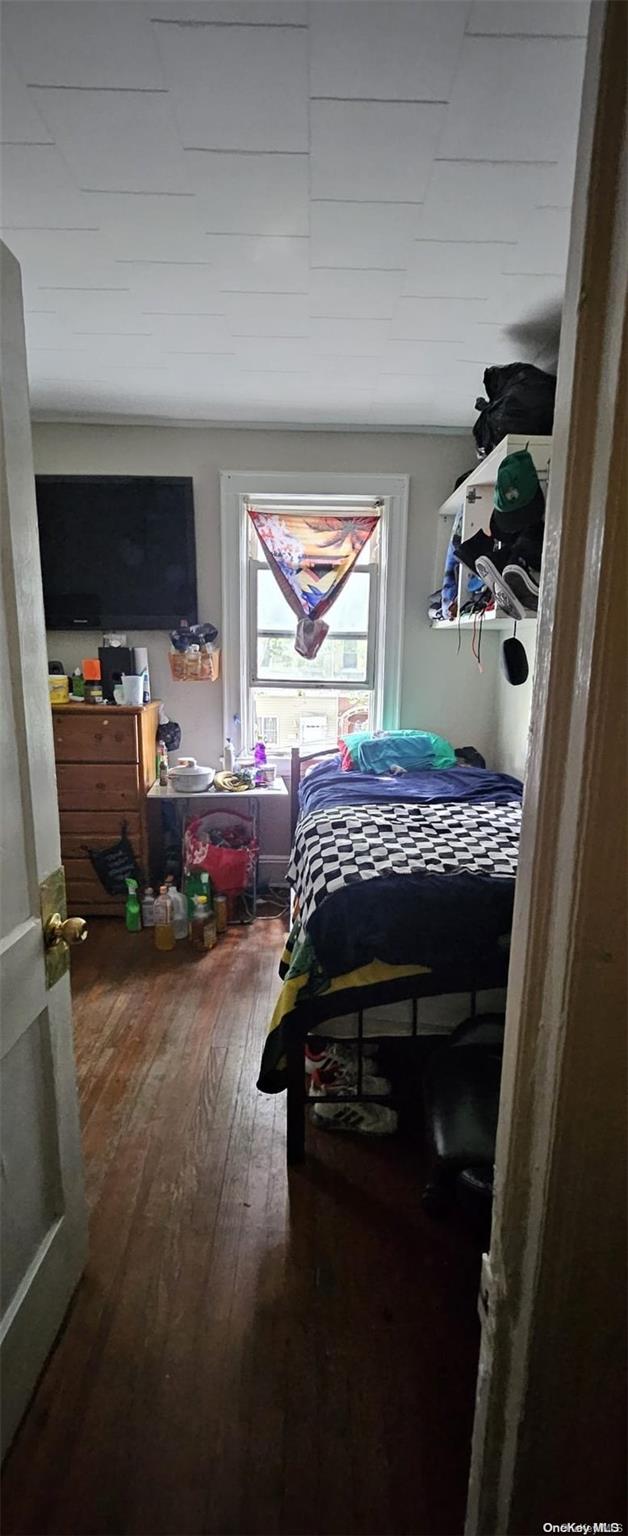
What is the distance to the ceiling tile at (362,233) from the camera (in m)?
1.57

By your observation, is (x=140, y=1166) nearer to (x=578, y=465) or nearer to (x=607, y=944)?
(x=607, y=944)

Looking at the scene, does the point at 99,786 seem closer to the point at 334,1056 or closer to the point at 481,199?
the point at 334,1056

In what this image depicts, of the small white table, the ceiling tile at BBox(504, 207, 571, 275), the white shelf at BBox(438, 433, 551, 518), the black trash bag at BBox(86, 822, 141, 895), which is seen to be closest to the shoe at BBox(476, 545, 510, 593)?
the white shelf at BBox(438, 433, 551, 518)

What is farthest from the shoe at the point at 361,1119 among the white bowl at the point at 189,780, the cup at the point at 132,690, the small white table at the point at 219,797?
the cup at the point at 132,690

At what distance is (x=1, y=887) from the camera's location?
0.98 meters

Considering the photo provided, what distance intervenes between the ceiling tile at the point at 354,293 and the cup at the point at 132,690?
1.73 metres

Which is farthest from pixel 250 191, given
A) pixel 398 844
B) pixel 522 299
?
pixel 398 844

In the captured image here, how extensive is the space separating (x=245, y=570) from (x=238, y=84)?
2202 millimetres

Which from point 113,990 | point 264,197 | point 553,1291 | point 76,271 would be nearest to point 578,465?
point 553,1291

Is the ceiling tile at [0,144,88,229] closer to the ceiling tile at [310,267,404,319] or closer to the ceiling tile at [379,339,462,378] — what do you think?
the ceiling tile at [310,267,404,319]

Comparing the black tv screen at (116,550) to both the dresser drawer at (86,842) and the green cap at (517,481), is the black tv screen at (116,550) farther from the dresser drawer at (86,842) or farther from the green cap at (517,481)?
the green cap at (517,481)

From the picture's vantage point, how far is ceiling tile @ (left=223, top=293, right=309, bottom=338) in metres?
1.98

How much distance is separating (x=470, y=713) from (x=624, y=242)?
315 centimetres

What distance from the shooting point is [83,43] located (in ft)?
3.83
